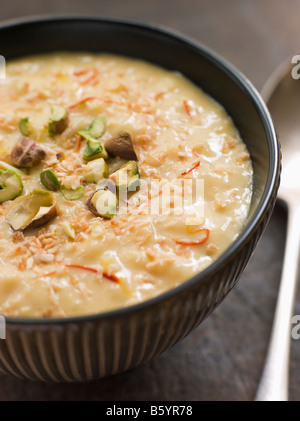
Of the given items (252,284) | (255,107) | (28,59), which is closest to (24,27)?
(28,59)

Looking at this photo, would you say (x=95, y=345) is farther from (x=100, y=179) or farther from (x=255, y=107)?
(x=255, y=107)

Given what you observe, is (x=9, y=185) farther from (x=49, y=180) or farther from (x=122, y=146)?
(x=122, y=146)

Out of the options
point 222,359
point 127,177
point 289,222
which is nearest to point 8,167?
point 127,177

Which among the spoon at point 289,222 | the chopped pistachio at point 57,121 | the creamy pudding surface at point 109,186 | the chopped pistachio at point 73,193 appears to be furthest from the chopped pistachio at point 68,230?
the spoon at point 289,222

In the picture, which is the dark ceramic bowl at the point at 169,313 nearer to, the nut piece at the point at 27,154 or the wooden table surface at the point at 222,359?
the wooden table surface at the point at 222,359

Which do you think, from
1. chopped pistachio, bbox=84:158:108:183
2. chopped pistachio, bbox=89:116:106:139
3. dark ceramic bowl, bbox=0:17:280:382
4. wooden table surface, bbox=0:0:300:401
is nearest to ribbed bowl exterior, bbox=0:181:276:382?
dark ceramic bowl, bbox=0:17:280:382

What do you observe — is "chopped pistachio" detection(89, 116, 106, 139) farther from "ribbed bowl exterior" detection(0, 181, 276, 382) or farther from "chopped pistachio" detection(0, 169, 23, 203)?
"ribbed bowl exterior" detection(0, 181, 276, 382)
